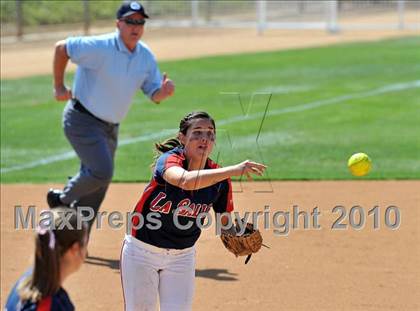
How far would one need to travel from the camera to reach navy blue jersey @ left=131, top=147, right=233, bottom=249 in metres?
5.43

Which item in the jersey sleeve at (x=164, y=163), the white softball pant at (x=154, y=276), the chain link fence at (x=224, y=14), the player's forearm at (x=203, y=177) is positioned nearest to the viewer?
the player's forearm at (x=203, y=177)

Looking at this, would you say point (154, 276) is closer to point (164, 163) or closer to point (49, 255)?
point (164, 163)

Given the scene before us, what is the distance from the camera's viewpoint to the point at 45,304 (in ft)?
12.2

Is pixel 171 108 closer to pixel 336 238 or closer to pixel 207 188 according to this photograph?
pixel 336 238

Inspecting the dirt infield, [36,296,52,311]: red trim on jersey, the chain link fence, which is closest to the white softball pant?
[36,296,52,311]: red trim on jersey

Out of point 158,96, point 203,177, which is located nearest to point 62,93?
point 158,96

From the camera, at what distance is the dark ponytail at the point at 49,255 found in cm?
362

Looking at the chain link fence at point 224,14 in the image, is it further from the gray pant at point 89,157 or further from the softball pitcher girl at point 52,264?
the softball pitcher girl at point 52,264

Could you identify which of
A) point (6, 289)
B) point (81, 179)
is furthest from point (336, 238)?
point (6, 289)

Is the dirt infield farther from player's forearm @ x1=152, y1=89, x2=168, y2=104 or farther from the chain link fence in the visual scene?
the chain link fence

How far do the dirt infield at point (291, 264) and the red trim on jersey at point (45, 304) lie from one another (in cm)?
374

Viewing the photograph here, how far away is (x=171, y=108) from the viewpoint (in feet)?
57.1

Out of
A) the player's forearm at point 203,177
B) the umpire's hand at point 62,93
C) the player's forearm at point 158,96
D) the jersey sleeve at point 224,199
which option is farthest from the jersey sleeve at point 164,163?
the umpire's hand at point 62,93

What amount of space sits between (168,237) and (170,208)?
17 centimetres
